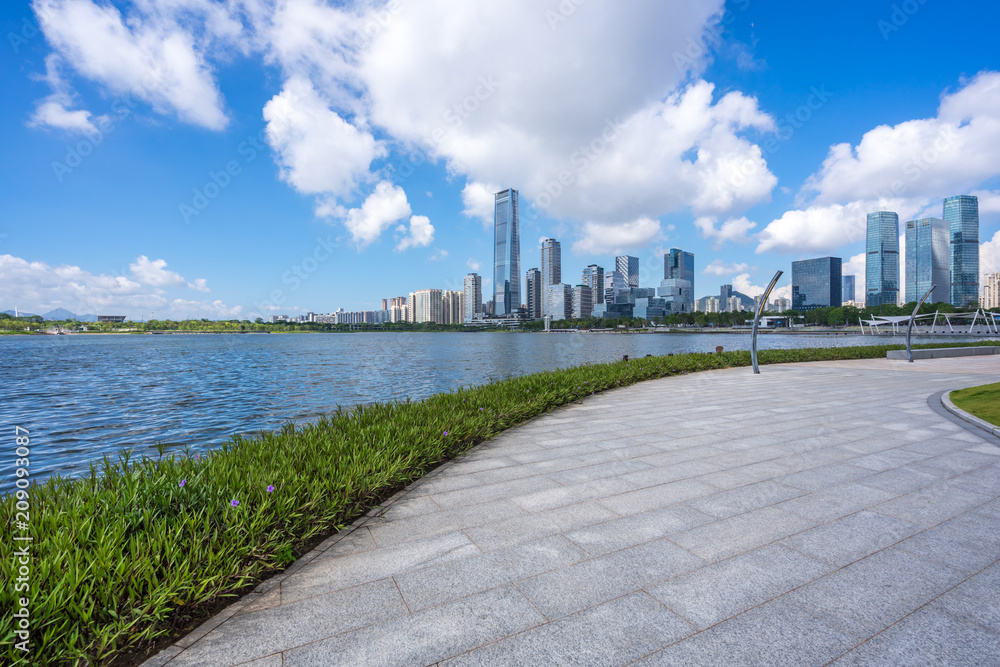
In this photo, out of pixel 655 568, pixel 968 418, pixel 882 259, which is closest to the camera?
pixel 655 568

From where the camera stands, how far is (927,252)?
100125 mm

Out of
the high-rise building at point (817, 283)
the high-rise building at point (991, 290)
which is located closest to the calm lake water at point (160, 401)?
the high-rise building at point (991, 290)

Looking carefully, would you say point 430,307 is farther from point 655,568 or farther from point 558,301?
point 655,568

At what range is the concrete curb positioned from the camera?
620 cm

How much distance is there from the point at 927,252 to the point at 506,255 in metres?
132

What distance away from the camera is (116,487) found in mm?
3500

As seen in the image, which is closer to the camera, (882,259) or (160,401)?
(160,401)

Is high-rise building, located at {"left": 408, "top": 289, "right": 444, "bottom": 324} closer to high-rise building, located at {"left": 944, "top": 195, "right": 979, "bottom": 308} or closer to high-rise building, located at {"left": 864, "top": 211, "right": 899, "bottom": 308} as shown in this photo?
high-rise building, located at {"left": 864, "top": 211, "right": 899, "bottom": 308}

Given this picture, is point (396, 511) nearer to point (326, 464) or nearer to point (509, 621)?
point (326, 464)

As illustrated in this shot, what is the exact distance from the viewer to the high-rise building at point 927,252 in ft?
310

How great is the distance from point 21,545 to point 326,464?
1960mm

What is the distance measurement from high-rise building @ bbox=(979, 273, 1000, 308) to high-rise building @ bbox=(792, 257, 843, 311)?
40822 mm

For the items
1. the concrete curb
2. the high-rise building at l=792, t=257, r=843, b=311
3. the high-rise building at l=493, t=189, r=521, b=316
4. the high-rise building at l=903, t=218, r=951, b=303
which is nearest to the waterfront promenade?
the concrete curb

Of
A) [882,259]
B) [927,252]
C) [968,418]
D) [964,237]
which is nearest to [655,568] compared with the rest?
[968,418]
